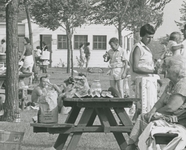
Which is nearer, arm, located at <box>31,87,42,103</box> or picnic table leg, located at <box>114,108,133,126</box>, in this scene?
picnic table leg, located at <box>114,108,133,126</box>

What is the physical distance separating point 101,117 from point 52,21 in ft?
90.8

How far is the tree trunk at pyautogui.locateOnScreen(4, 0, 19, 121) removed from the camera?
1177 centimetres

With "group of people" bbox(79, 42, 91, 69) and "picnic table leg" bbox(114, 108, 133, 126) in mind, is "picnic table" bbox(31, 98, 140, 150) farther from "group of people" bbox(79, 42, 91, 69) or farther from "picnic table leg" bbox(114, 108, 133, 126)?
"group of people" bbox(79, 42, 91, 69)

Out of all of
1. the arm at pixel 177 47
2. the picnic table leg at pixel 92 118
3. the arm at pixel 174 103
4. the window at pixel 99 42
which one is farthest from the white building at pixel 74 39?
the arm at pixel 174 103

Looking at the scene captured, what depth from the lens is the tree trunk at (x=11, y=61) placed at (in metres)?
11.8

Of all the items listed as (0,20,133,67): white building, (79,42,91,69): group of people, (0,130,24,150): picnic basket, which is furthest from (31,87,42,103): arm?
(0,20,133,67): white building

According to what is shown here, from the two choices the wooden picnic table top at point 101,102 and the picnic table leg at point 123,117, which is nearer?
the wooden picnic table top at point 101,102

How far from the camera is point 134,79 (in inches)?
376

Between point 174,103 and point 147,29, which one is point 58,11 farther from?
point 174,103

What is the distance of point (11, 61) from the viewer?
11.9 m

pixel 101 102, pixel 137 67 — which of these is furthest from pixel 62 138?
pixel 137 67

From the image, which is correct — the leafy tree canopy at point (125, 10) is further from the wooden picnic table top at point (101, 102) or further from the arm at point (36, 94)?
the wooden picnic table top at point (101, 102)

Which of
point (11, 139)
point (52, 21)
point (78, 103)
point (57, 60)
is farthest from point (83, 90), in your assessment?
point (57, 60)

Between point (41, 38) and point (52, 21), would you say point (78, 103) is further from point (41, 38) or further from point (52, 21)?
point (41, 38)
